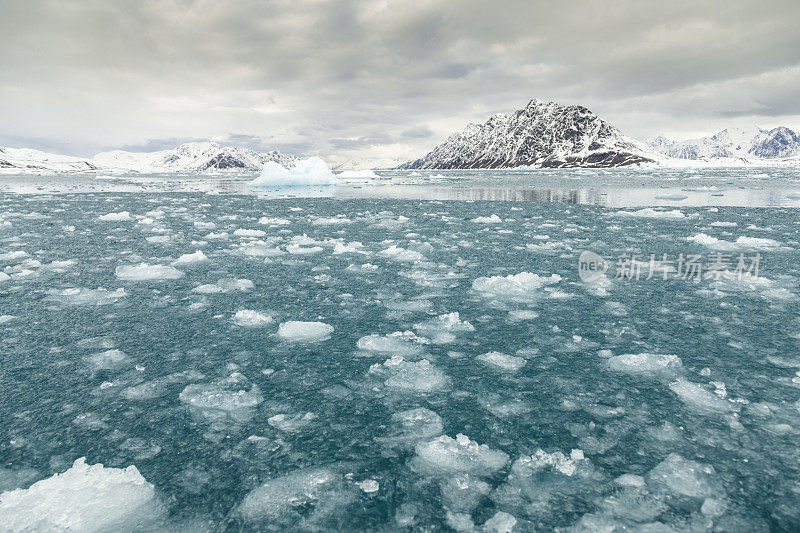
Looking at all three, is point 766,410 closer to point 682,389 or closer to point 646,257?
point 682,389

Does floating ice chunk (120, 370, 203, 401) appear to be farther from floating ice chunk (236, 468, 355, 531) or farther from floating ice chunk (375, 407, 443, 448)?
floating ice chunk (375, 407, 443, 448)

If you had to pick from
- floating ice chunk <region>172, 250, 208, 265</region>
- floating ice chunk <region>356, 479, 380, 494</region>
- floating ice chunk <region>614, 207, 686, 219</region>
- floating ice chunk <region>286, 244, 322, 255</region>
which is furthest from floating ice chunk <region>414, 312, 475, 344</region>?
floating ice chunk <region>614, 207, 686, 219</region>

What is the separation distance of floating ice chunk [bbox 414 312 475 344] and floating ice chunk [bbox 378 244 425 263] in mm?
3863

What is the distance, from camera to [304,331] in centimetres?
569

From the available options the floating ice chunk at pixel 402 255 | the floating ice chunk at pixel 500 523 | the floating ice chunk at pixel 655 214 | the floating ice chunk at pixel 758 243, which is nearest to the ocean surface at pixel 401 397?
the floating ice chunk at pixel 500 523

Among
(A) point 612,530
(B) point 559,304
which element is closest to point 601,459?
(A) point 612,530

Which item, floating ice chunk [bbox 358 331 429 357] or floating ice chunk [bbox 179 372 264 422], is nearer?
floating ice chunk [bbox 179 372 264 422]

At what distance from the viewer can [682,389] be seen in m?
4.18

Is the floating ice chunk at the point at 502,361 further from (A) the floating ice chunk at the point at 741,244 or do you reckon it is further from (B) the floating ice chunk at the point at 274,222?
(B) the floating ice chunk at the point at 274,222

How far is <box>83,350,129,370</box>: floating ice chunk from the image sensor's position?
4727mm

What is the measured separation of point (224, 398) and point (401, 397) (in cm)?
168

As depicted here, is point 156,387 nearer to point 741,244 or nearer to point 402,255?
point 402,255

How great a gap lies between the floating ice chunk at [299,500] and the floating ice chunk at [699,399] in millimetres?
3193

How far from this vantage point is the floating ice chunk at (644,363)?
181 inches
